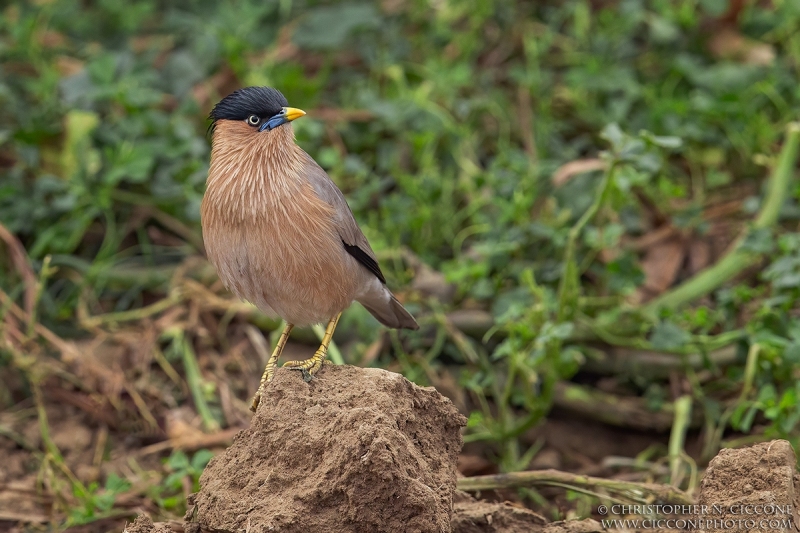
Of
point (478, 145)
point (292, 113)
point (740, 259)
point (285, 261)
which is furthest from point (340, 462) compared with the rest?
point (478, 145)

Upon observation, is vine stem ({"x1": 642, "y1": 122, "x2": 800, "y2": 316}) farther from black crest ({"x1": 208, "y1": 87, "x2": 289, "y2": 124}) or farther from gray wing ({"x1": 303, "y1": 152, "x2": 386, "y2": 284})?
black crest ({"x1": 208, "y1": 87, "x2": 289, "y2": 124})

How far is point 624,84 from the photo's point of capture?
24.3ft

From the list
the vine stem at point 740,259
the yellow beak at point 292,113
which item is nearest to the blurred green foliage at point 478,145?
the vine stem at point 740,259

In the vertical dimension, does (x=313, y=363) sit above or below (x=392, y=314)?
above

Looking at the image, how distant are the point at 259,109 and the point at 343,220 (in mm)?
610

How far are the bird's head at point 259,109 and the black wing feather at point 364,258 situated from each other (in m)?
0.61

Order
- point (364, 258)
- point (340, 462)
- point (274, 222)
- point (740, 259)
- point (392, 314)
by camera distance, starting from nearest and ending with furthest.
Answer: point (340, 462) → point (274, 222) → point (364, 258) → point (392, 314) → point (740, 259)

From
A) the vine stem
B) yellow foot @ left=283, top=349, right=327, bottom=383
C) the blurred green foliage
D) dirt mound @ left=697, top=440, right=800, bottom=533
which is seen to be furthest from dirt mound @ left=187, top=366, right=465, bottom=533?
the vine stem

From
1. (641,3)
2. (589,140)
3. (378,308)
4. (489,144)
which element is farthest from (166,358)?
(641,3)

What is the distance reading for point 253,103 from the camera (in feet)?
14.5

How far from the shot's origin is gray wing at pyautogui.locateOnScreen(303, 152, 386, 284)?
449cm

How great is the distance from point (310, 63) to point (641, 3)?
267cm

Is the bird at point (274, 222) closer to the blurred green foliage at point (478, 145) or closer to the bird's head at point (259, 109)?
the bird's head at point (259, 109)

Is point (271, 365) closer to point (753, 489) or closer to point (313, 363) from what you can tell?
point (313, 363)
